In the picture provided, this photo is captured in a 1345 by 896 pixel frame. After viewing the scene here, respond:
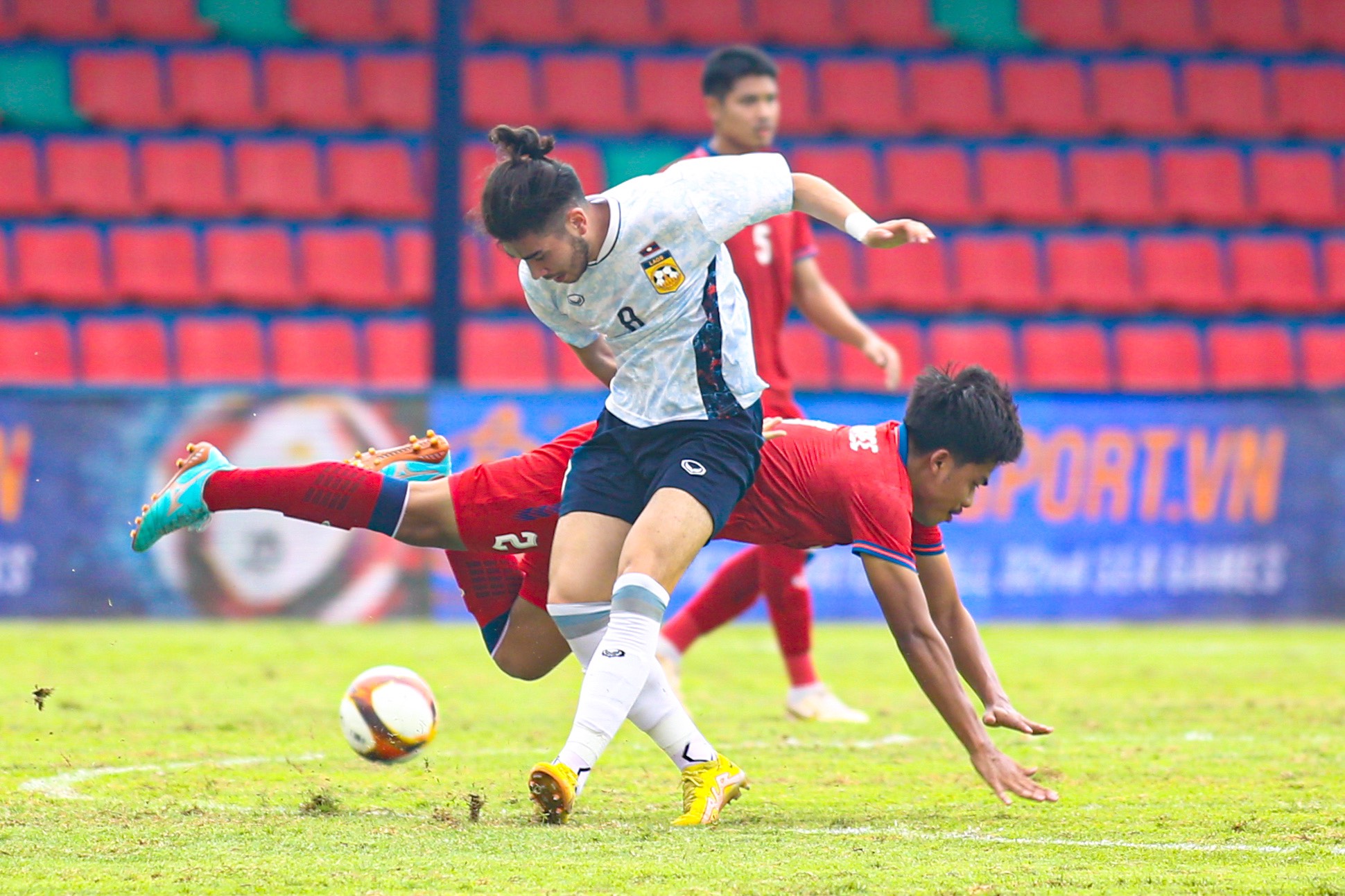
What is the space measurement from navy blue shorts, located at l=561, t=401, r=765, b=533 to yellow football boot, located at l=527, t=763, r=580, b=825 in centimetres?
69

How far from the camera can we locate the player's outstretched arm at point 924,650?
4277mm

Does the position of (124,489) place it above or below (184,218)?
below

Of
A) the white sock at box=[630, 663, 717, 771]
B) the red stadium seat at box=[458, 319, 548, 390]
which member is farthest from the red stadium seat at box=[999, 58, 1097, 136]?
the white sock at box=[630, 663, 717, 771]

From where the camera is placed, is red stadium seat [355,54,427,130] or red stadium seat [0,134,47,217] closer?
red stadium seat [0,134,47,217]

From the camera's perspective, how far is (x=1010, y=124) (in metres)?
14.6

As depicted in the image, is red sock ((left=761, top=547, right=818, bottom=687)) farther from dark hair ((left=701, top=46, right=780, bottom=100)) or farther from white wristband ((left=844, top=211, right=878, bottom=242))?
white wristband ((left=844, top=211, right=878, bottom=242))

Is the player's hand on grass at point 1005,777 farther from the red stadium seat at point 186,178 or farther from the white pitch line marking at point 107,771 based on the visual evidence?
the red stadium seat at point 186,178

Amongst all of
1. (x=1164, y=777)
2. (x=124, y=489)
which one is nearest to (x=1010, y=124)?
(x=124, y=489)

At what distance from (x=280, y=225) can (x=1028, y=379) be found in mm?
5811

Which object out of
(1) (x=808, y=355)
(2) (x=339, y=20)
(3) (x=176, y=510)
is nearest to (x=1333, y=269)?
(1) (x=808, y=355)

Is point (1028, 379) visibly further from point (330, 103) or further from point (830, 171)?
point (330, 103)

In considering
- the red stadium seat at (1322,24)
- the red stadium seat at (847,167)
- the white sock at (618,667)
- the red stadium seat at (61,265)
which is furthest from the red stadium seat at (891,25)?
the white sock at (618,667)

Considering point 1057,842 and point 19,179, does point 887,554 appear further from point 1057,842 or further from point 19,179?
point 19,179

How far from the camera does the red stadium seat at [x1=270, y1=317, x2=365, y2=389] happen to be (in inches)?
502
